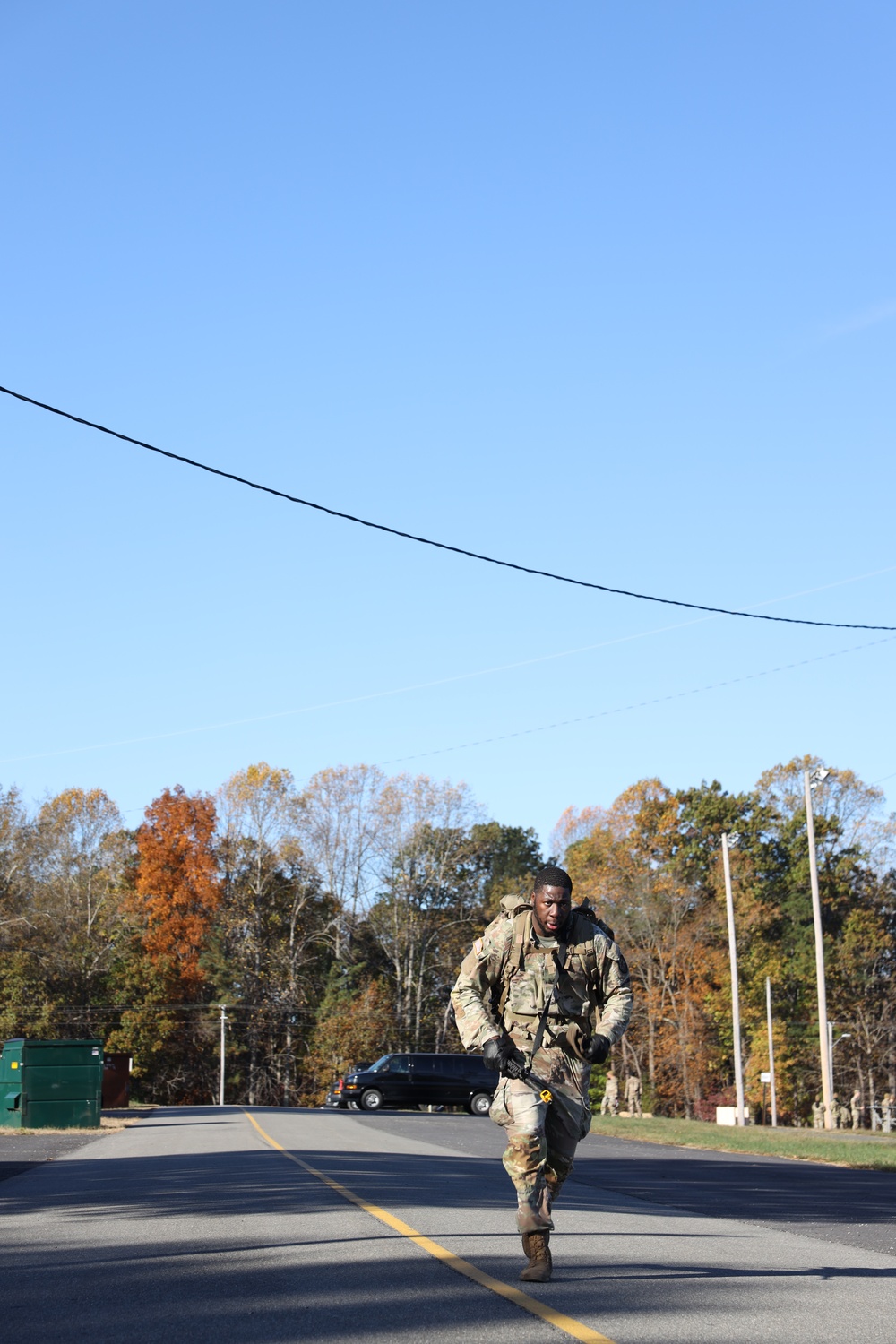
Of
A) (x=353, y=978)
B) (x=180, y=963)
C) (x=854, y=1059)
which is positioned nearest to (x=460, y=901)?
(x=353, y=978)

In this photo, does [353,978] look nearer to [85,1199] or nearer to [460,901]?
[460,901]

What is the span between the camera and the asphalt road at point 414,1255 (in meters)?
6.08

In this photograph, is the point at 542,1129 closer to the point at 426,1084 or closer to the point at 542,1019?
the point at 542,1019

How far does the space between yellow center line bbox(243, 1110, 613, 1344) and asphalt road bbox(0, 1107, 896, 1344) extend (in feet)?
0.21

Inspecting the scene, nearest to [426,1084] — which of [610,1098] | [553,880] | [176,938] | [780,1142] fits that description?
[610,1098]

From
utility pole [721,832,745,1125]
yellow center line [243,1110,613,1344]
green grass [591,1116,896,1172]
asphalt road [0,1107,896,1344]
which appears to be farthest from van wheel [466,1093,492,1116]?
yellow center line [243,1110,613,1344]

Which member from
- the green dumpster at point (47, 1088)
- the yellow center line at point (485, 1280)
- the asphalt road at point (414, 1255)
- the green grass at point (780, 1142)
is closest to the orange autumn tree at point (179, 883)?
the green grass at point (780, 1142)

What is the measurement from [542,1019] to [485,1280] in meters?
1.25

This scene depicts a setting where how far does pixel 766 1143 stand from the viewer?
2627 cm

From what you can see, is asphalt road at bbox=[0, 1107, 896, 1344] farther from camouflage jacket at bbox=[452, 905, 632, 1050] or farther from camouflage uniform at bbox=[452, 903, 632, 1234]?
camouflage jacket at bbox=[452, 905, 632, 1050]

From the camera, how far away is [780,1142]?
2714 centimetres

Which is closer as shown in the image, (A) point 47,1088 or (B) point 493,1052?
(B) point 493,1052

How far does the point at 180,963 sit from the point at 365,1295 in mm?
64903

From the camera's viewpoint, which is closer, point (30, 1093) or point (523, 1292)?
point (523, 1292)
